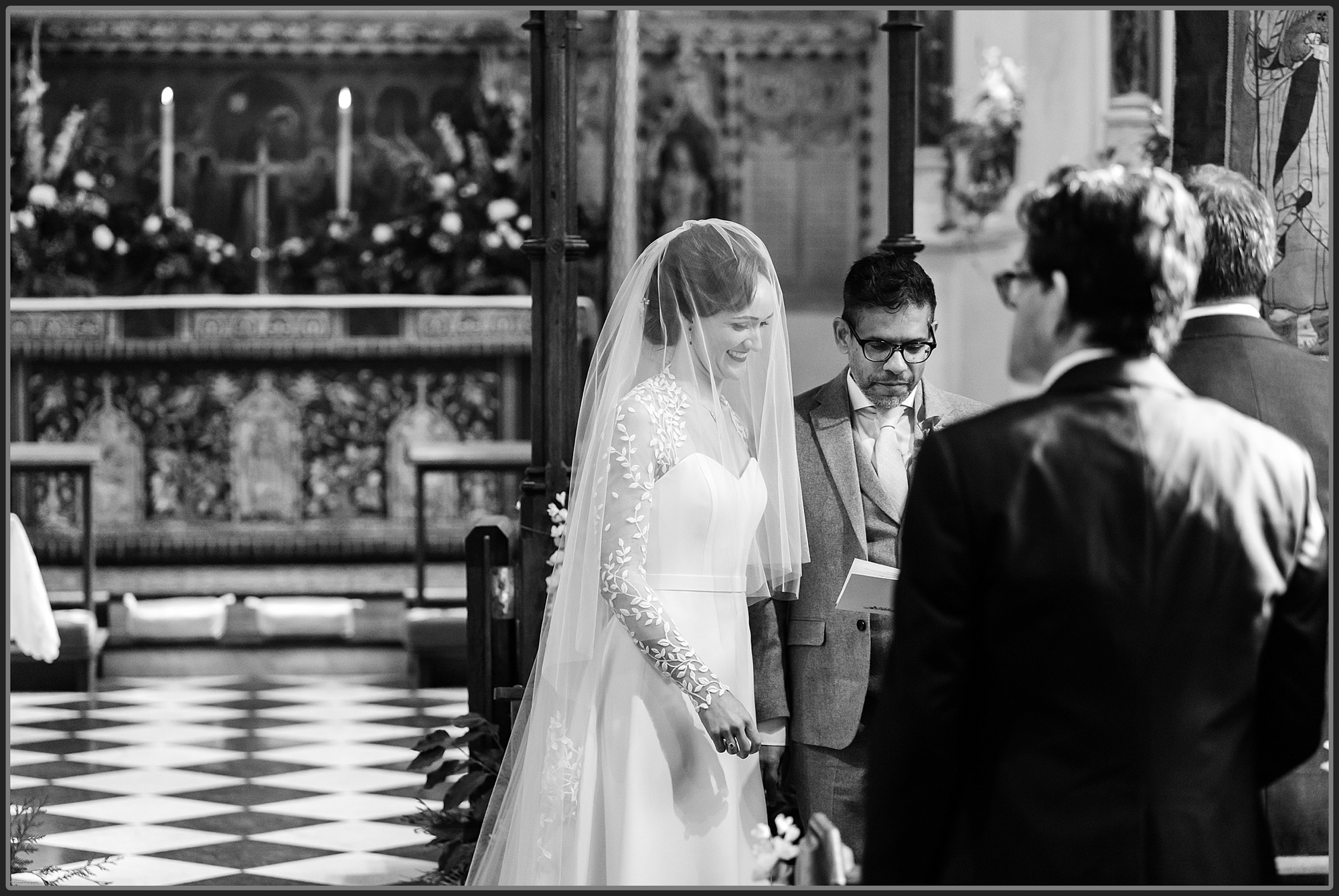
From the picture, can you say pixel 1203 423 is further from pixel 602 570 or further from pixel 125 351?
pixel 125 351

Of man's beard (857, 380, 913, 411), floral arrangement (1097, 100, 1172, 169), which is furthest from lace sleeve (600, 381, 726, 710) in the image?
floral arrangement (1097, 100, 1172, 169)

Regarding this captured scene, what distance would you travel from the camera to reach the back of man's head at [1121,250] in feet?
5.75

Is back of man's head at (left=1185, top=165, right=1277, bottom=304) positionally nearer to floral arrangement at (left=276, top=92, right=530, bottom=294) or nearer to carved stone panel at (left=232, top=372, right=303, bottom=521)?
floral arrangement at (left=276, top=92, right=530, bottom=294)

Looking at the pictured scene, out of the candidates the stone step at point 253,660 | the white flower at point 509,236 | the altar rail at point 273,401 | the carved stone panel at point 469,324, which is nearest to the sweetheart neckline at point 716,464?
the stone step at point 253,660

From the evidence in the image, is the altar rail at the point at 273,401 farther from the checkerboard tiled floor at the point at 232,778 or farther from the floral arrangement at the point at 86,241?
the checkerboard tiled floor at the point at 232,778

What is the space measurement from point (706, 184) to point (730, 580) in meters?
7.35

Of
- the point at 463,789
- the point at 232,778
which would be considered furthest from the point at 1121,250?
the point at 232,778

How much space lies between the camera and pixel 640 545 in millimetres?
2842

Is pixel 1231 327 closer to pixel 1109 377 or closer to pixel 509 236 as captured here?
pixel 1109 377

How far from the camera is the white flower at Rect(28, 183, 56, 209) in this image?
891cm

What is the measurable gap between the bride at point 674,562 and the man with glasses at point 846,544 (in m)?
0.04

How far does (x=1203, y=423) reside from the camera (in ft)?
5.82

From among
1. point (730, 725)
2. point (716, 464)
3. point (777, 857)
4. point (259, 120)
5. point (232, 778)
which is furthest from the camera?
point (259, 120)

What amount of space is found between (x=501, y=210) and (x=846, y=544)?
20.8ft
